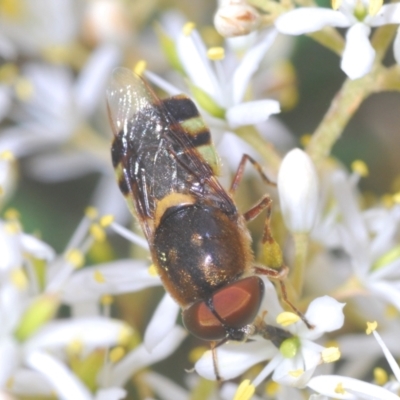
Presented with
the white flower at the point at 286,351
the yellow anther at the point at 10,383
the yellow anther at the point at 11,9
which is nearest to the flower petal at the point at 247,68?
the white flower at the point at 286,351

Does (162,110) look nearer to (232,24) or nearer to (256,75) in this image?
(232,24)

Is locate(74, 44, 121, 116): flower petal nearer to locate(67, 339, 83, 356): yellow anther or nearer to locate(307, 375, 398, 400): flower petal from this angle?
locate(67, 339, 83, 356): yellow anther

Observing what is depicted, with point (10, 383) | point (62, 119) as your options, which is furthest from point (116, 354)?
point (62, 119)

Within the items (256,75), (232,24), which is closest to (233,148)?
(256,75)

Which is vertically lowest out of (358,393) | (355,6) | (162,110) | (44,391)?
(44,391)

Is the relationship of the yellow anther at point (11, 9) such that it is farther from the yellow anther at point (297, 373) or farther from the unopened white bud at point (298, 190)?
the yellow anther at point (297, 373)

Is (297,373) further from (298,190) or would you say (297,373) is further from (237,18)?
(237,18)

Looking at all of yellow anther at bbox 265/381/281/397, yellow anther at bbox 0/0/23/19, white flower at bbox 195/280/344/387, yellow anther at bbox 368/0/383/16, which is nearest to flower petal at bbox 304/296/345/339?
white flower at bbox 195/280/344/387
